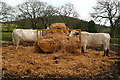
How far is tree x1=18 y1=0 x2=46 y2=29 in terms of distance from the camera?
91.1ft

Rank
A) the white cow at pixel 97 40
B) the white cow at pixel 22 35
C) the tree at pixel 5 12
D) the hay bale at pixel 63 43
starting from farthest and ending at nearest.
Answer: the tree at pixel 5 12, the white cow at pixel 22 35, the white cow at pixel 97 40, the hay bale at pixel 63 43

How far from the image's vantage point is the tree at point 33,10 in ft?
91.1

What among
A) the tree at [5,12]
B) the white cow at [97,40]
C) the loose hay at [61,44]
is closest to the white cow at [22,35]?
the loose hay at [61,44]

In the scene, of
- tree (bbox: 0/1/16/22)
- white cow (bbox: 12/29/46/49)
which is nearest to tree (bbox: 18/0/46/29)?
tree (bbox: 0/1/16/22)

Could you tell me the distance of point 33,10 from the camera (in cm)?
2808

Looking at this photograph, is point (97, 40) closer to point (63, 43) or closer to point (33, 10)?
point (63, 43)

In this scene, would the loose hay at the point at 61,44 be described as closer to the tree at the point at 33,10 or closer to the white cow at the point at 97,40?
the white cow at the point at 97,40

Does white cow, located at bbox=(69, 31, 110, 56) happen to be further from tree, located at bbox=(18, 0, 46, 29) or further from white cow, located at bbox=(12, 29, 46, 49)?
tree, located at bbox=(18, 0, 46, 29)

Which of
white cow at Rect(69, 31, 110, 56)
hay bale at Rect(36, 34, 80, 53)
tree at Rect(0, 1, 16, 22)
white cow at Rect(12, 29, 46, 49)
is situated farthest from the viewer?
tree at Rect(0, 1, 16, 22)

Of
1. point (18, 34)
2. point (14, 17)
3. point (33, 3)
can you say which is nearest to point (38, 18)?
point (33, 3)

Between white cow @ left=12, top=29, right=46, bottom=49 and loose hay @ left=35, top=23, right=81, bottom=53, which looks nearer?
loose hay @ left=35, top=23, right=81, bottom=53

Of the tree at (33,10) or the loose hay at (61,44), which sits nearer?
the loose hay at (61,44)

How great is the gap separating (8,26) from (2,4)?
132 inches

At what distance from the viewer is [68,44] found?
25.7ft
